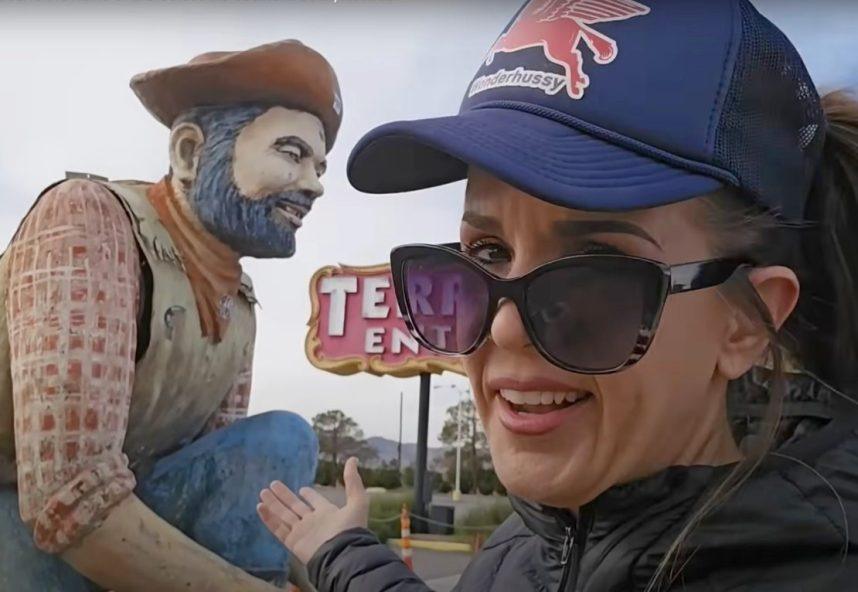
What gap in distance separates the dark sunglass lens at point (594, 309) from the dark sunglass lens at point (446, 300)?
59mm

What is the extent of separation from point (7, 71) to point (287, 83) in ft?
1.73

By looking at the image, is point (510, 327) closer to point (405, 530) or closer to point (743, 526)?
point (743, 526)

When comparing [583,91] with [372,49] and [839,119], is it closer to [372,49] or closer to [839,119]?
[839,119]

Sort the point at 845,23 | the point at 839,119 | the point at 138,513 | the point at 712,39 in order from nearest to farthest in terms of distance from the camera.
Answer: the point at 712,39 < the point at 839,119 < the point at 845,23 < the point at 138,513

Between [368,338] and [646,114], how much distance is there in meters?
0.92

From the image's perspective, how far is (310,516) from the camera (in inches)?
41.4

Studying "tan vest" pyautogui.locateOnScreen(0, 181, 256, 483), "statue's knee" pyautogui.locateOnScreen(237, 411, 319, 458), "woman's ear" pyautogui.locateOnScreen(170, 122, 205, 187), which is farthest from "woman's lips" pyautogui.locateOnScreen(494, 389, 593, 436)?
"woman's ear" pyautogui.locateOnScreen(170, 122, 205, 187)

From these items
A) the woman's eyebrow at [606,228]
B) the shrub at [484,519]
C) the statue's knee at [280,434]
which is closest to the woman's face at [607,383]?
the woman's eyebrow at [606,228]

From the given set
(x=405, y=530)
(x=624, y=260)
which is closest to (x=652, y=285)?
(x=624, y=260)

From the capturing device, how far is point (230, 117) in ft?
5.25

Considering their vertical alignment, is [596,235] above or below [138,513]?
above

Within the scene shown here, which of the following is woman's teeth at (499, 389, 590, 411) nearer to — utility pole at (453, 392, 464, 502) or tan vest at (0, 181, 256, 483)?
utility pole at (453, 392, 464, 502)

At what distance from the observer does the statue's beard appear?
1563 mm

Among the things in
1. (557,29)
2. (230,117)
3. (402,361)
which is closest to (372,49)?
(230,117)
